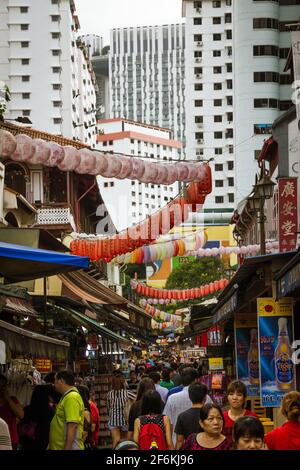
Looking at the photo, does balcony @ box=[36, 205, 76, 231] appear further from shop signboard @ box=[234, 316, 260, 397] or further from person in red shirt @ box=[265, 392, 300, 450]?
person in red shirt @ box=[265, 392, 300, 450]

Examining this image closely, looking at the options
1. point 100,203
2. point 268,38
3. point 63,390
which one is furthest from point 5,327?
point 268,38

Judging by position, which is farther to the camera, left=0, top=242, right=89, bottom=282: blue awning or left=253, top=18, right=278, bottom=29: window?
left=253, top=18, right=278, bottom=29: window

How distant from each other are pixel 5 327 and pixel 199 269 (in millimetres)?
76167

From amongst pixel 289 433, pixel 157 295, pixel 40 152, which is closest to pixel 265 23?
pixel 157 295

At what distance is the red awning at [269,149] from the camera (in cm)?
4242

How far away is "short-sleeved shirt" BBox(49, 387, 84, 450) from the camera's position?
11672mm

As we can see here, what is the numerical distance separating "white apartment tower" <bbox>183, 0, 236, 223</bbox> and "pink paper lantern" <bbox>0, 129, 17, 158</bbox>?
11330 centimetres

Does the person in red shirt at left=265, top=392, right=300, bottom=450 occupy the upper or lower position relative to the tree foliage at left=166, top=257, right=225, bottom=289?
lower

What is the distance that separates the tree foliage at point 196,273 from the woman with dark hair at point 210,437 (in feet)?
243

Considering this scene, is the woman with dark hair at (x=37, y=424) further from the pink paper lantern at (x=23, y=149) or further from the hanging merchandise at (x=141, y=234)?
the hanging merchandise at (x=141, y=234)

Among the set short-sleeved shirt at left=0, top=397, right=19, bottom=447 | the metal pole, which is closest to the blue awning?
short-sleeved shirt at left=0, top=397, right=19, bottom=447

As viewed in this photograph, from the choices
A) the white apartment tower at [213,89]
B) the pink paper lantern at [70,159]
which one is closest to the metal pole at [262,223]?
the pink paper lantern at [70,159]

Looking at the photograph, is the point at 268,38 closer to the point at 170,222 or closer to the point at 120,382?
the point at 170,222

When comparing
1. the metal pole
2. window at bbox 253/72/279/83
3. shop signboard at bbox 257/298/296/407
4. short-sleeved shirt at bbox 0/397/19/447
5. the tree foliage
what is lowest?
short-sleeved shirt at bbox 0/397/19/447
